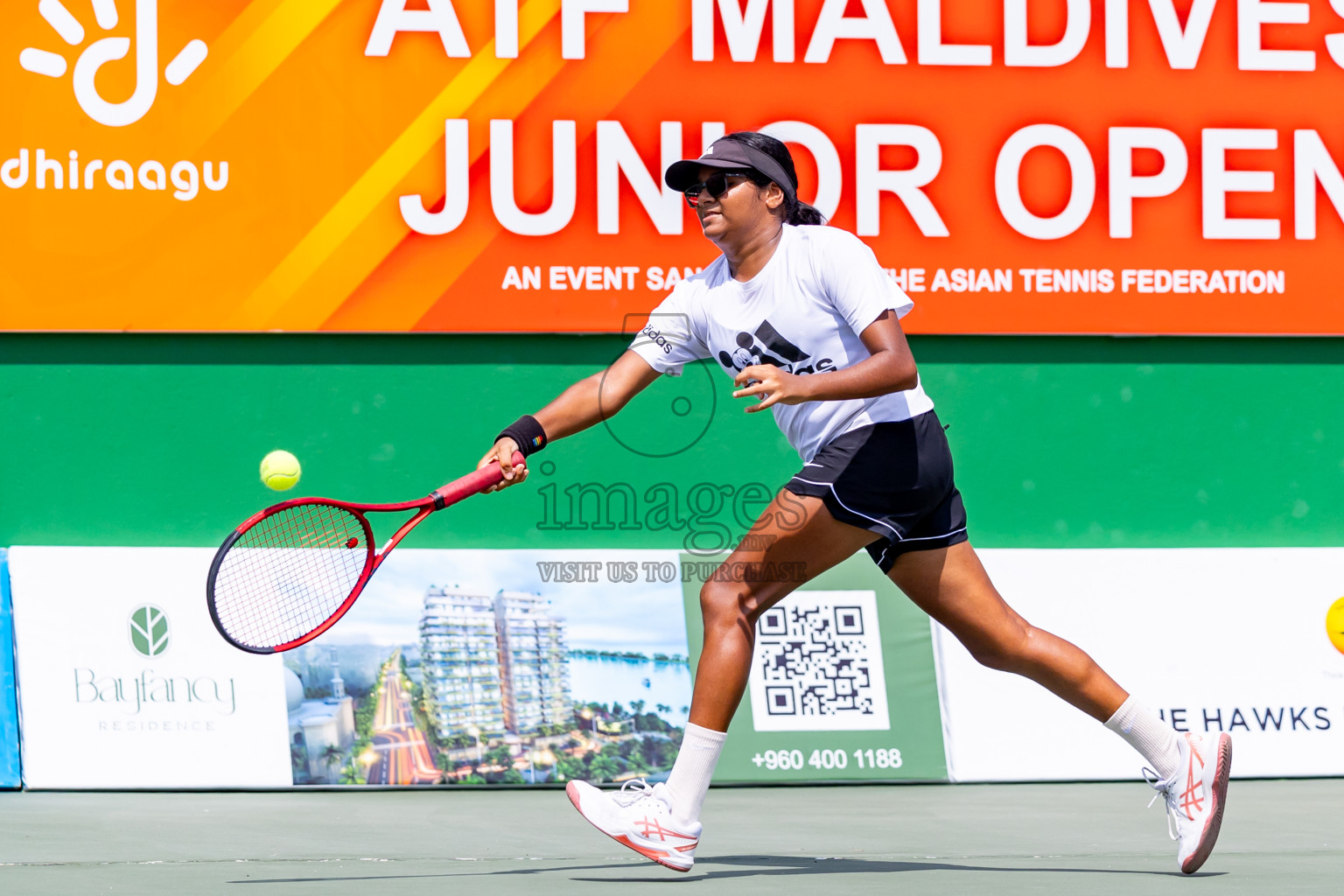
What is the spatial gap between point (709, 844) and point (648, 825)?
87 centimetres

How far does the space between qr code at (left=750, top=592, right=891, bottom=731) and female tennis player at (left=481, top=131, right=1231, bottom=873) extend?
187 cm

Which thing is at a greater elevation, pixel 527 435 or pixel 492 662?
pixel 527 435

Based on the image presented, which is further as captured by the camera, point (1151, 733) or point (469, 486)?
point (1151, 733)

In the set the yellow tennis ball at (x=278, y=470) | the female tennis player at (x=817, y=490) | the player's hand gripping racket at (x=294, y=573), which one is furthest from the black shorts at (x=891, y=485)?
the yellow tennis ball at (x=278, y=470)

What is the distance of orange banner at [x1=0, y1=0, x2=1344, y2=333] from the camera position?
601 cm

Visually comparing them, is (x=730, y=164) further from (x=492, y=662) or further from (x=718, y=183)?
(x=492, y=662)

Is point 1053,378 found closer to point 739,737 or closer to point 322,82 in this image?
point 739,737

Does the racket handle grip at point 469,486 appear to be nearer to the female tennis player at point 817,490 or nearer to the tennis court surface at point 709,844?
the female tennis player at point 817,490

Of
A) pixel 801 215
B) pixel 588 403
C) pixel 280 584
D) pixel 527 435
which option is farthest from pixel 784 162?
pixel 280 584

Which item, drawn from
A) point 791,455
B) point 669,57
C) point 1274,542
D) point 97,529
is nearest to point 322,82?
point 669,57

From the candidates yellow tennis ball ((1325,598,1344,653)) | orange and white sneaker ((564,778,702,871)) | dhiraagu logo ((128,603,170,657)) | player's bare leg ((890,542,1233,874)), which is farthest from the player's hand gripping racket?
yellow tennis ball ((1325,598,1344,653))

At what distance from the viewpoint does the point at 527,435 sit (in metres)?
3.79

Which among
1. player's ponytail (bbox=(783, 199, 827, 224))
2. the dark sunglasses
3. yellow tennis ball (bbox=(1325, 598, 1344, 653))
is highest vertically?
the dark sunglasses

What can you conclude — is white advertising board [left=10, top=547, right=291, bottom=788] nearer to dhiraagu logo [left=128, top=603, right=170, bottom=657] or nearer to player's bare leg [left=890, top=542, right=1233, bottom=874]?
dhiraagu logo [left=128, top=603, right=170, bottom=657]
